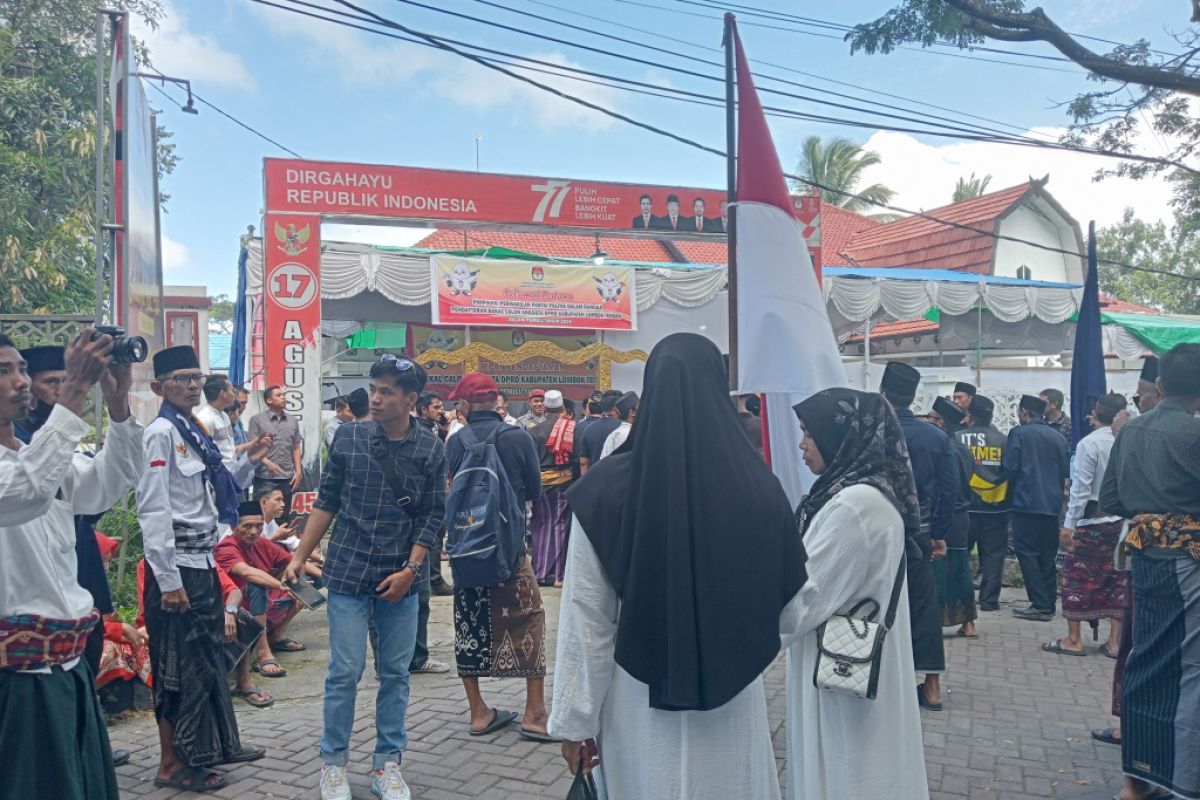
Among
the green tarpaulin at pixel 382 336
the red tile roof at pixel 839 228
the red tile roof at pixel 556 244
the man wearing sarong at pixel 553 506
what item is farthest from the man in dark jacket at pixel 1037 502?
the red tile roof at pixel 839 228

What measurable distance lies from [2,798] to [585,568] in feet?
6.12

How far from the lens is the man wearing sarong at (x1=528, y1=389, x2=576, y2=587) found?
29.8ft

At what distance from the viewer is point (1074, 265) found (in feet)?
87.6

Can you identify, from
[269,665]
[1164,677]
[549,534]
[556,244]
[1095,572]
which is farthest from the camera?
[556,244]

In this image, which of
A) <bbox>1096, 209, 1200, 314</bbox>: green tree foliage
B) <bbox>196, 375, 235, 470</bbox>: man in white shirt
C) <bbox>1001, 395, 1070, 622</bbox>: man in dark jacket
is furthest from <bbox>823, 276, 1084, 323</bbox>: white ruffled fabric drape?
<bbox>1096, 209, 1200, 314</bbox>: green tree foliage

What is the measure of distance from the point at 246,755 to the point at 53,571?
6.93ft

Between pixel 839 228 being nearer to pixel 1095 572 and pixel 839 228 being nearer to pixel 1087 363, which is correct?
pixel 1087 363

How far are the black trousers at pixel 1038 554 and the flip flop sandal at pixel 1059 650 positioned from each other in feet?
3.58

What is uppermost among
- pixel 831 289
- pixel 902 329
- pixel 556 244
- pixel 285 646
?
pixel 556 244

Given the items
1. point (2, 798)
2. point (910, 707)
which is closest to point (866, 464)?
point (910, 707)

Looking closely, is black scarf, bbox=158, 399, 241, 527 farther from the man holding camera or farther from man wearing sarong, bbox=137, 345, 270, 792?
the man holding camera

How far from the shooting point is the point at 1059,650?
6738mm

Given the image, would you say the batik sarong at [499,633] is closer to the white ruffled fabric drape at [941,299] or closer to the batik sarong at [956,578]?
the batik sarong at [956,578]

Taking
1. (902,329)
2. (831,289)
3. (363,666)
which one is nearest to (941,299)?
(831,289)
